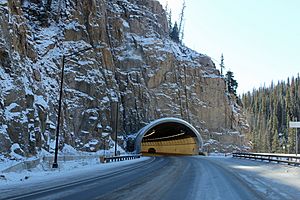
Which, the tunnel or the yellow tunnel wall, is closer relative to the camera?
the tunnel

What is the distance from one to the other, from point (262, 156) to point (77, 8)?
1383 inches

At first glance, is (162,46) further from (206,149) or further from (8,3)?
(8,3)

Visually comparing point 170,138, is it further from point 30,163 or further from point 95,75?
point 30,163

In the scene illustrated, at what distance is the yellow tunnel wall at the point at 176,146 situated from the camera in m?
73.9

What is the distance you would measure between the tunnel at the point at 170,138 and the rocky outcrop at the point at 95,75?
3.01 m

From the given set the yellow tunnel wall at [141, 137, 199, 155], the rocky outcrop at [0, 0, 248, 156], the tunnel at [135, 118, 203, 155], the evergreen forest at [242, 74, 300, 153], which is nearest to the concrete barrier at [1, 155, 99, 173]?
the rocky outcrop at [0, 0, 248, 156]

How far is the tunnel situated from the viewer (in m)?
62.6

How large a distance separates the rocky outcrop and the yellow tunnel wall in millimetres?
4421

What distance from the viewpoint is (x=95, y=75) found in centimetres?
5594

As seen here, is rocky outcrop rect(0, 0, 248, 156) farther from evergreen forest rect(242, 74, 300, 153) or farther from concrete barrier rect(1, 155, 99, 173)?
evergreen forest rect(242, 74, 300, 153)

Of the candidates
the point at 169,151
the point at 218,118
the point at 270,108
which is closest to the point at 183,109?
the point at 218,118

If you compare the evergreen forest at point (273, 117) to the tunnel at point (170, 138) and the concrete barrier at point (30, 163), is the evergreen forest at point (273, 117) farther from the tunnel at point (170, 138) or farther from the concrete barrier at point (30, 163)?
the concrete barrier at point (30, 163)

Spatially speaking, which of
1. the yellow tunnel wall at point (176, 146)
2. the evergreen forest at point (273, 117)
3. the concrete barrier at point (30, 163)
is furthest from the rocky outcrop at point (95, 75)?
the evergreen forest at point (273, 117)

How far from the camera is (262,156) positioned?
1734 inches
